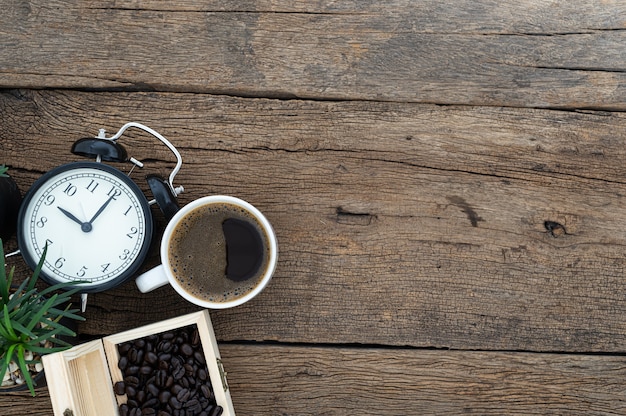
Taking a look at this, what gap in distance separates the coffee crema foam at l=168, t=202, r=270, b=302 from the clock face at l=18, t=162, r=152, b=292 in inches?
2.9

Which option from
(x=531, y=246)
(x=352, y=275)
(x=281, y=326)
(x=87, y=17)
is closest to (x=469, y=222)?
(x=531, y=246)

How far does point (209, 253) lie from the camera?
107cm

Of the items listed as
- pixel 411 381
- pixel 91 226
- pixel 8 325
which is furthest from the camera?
pixel 411 381

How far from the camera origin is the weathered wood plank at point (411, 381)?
3.87 ft

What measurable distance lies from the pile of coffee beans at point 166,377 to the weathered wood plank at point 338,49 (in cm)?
50

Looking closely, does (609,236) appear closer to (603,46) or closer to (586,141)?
(586,141)

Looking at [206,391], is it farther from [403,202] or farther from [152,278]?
[403,202]

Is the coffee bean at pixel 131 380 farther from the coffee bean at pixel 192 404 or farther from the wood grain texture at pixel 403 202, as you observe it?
the wood grain texture at pixel 403 202

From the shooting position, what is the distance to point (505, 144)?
1.20 meters

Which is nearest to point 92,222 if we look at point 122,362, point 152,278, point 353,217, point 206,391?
point 152,278

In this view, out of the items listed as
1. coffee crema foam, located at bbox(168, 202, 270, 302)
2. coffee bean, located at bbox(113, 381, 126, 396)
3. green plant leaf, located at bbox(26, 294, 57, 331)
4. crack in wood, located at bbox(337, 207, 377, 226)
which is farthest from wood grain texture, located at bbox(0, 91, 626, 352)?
green plant leaf, located at bbox(26, 294, 57, 331)

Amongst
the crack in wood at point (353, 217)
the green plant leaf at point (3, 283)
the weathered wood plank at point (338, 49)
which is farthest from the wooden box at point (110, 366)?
the weathered wood plank at point (338, 49)

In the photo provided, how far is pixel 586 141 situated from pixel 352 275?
0.55m

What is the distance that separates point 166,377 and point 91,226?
30cm
